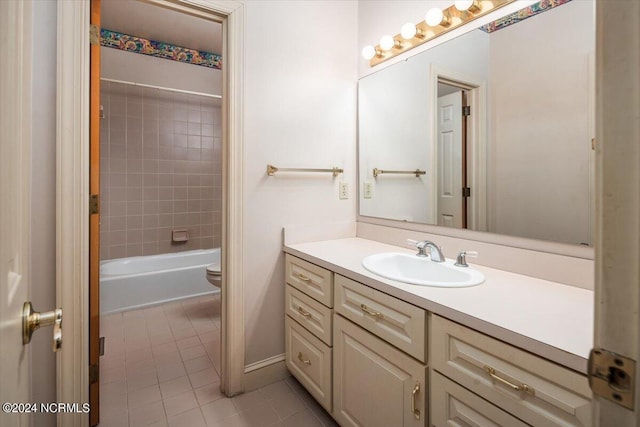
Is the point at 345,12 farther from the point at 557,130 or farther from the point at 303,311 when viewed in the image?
the point at 303,311

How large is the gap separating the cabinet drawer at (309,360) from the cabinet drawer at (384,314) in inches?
11.3

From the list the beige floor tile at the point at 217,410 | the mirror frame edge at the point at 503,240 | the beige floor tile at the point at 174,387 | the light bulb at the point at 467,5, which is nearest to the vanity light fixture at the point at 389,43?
the light bulb at the point at 467,5

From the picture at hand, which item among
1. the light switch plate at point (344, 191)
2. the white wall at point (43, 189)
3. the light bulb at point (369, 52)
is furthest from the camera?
the light switch plate at point (344, 191)

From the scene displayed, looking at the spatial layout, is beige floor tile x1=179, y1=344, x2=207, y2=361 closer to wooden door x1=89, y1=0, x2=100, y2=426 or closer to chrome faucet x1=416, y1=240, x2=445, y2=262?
wooden door x1=89, y1=0, x2=100, y2=426

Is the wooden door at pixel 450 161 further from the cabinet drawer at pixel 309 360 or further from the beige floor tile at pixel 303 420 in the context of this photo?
the beige floor tile at pixel 303 420

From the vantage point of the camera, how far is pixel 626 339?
0.36 m

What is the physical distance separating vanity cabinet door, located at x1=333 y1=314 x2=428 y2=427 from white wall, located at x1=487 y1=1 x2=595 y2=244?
730 millimetres

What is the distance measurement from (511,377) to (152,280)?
2964 mm

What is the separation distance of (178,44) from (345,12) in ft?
6.93

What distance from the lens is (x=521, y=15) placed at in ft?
4.31

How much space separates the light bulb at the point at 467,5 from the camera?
1.45 m

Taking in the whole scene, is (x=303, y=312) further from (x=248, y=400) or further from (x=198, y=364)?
(x=198, y=364)

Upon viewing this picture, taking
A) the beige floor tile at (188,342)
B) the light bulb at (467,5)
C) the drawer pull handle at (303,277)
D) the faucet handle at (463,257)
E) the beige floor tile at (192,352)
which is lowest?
the beige floor tile at (192,352)

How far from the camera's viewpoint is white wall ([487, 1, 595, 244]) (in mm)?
1150
